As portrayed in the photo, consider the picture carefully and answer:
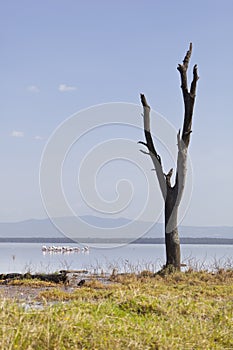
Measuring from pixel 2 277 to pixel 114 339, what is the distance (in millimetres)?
9673

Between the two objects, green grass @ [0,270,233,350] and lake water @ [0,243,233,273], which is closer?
green grass @ [0,270,233,350]

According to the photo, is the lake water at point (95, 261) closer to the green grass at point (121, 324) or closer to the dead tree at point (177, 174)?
the dead tree at point (177, 174)

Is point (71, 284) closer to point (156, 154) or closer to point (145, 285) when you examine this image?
point (145, 285)

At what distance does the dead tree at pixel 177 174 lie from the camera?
17828 millimetres

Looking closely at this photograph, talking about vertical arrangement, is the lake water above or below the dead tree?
below

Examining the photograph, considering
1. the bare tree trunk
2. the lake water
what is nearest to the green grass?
the lake water

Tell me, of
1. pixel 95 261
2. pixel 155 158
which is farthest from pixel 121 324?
pixel 95 261

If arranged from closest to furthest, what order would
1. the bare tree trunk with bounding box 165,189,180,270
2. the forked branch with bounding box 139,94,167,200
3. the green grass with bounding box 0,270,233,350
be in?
1. the green grass with bounding box 0,270,233,350
2. the bare tree trunk with bounding box 165,189,180,270
3. the forked branch with bounding box 139,94,167,200

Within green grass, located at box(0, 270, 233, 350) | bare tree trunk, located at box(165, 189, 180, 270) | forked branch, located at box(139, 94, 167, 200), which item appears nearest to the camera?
green grass, located at box(0, 270, 233, 350)

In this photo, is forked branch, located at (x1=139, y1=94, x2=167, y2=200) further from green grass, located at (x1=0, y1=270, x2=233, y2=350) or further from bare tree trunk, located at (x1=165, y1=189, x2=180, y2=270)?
green grass, located at (x1=0, y1=270, x2=233, y2=350)

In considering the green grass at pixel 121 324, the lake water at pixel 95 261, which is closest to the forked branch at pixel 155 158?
the lake water at pixel 95 261

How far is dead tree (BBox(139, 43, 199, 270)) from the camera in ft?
58.5

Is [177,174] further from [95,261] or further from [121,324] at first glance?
[121,324]

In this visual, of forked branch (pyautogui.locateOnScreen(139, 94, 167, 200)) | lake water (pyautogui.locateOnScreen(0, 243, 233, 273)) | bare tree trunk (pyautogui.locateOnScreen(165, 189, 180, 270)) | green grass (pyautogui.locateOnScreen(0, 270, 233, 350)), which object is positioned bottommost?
green grass (pyautogui.locateOnScreen(0, 270, 233, 350))
